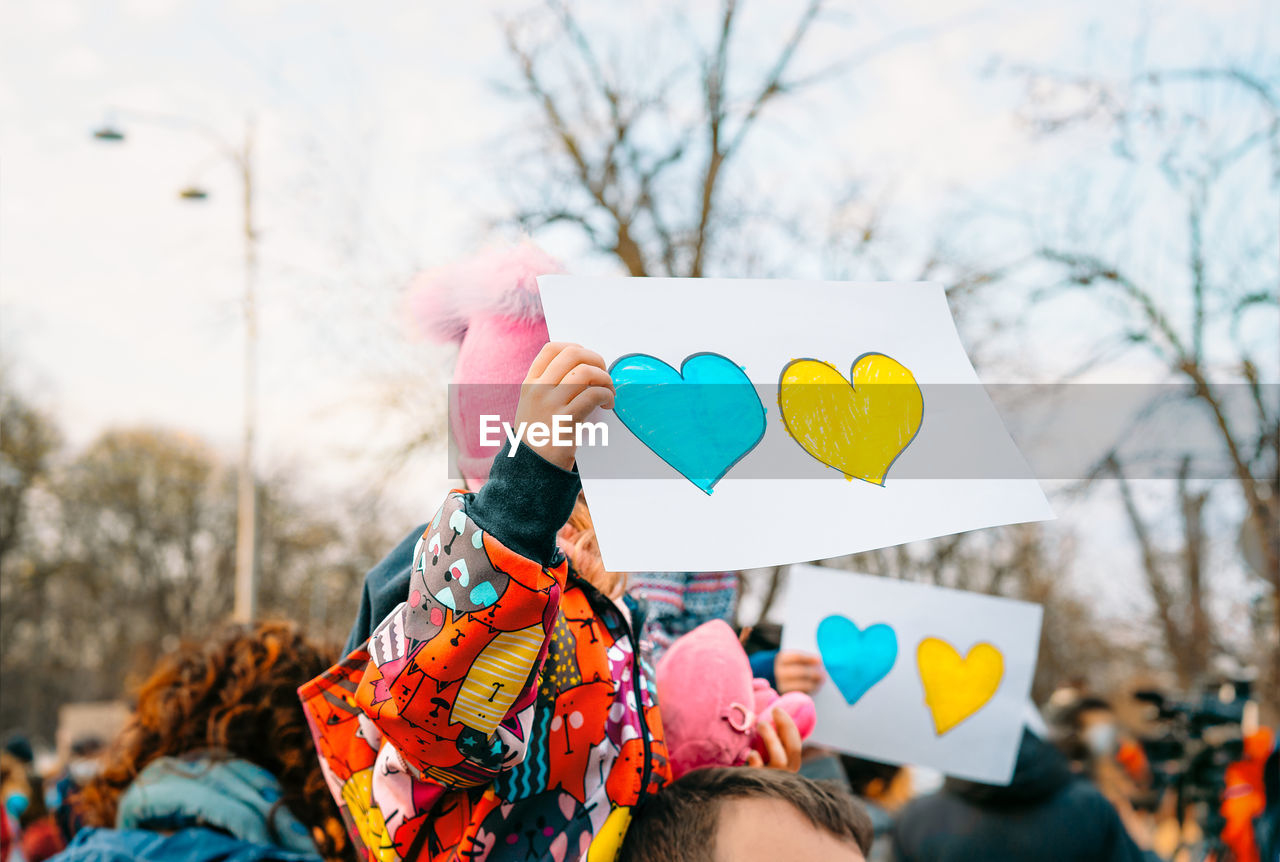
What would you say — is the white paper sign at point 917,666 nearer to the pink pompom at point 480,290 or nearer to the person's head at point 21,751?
the pink pompom at point 480,290

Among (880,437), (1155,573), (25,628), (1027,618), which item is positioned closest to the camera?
(880,437)

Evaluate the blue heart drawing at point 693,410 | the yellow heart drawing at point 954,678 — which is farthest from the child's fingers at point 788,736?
the yellow heart drawing at point 954,678

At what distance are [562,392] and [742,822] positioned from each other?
0.59m

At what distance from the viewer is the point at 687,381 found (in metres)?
1.23

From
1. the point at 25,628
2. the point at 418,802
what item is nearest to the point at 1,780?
the point at 418,802

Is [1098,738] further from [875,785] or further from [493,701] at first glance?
[493,701]

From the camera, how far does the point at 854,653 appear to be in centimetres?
229

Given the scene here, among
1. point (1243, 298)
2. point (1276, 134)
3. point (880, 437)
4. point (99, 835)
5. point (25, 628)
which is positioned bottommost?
point (25, 628)

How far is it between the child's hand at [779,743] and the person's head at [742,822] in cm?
19

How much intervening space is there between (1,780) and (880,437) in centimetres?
742

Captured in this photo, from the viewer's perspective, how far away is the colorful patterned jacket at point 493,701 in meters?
0.96

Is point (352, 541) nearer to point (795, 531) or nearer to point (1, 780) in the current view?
point (1, 780)

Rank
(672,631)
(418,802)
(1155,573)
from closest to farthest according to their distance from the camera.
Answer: (418,802)
(672,631)
(1155,573)

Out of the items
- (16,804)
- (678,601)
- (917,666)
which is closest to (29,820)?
(16,804)
